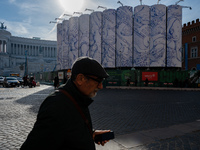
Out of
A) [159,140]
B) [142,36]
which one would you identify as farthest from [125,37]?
[159,140]

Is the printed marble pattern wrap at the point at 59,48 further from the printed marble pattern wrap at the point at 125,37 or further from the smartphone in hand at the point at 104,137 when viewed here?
the smartphone in hand at the point at 104,137

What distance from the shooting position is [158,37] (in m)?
39.5

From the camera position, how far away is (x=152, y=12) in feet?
132

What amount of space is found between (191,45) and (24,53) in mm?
97759

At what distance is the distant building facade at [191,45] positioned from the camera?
43.5m

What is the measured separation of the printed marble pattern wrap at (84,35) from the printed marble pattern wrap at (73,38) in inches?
80.1

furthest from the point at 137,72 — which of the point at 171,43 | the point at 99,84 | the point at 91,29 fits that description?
the point at 99,84

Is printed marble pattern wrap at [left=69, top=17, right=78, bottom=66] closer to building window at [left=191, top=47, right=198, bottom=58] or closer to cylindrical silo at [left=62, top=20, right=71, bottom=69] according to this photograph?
cylindrical silo at [left=62, top=20, right=71, bottom=69]

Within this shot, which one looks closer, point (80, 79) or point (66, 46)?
point (80, 79)

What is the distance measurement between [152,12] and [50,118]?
43.5 m

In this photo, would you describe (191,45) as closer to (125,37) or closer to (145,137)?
(125,37)

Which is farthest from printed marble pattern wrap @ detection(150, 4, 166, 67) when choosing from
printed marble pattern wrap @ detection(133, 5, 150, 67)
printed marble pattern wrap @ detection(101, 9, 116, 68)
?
printed marble pattern wrap @ detection(101, 9, 116, 68)

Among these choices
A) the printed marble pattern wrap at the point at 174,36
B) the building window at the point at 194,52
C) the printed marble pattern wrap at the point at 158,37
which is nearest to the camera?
the printed marble pattern wrap at the point at 174,36

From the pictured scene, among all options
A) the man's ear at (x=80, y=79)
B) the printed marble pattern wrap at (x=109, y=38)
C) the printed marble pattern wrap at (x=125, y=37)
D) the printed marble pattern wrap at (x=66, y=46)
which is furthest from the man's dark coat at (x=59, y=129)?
the printed marble pattern wrap at (x=66, y=46)
